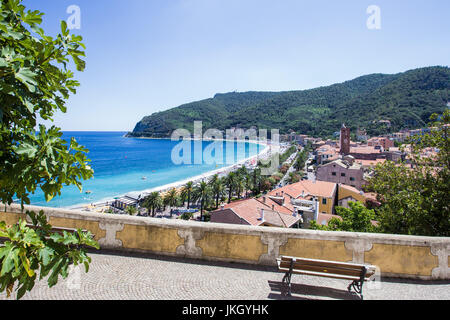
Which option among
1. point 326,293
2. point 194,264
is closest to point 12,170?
point 194,264

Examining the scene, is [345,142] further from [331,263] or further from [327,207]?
[331,263]

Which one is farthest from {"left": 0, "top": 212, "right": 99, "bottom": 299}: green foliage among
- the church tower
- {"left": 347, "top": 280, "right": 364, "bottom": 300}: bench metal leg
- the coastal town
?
the church tower

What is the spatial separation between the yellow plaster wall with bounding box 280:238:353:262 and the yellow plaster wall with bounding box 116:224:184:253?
7.10 ft

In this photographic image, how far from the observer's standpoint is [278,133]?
186 metres

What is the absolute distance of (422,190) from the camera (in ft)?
25.9

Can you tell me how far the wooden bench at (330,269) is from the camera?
389 centimetres

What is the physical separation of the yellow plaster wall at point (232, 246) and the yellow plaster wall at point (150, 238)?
533mm

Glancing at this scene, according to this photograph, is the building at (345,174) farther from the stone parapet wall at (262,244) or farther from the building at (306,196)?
the stone parapet wall at (262,244)

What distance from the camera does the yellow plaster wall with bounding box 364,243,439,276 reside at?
4.55 meters

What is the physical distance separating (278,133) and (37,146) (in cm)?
18953

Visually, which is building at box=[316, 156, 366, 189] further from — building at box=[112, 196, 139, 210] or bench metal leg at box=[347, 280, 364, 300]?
bench metal leg at box=[347, 280, 364, 300]

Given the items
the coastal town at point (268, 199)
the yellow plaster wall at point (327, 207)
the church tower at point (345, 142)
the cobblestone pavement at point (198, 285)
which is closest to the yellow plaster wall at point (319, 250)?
the cobblestone pavement at point (198, 285)

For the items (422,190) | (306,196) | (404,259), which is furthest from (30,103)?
(306,196)
